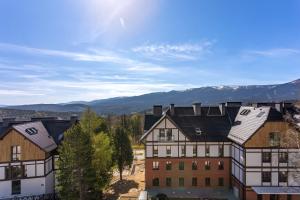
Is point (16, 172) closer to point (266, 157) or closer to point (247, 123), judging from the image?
point (247, 123)

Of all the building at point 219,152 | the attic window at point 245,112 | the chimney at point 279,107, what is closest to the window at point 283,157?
the building at point 219,152

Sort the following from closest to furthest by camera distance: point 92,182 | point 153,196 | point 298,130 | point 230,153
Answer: point 92,182 → point 298,130 → point 153,196 → point 230,153

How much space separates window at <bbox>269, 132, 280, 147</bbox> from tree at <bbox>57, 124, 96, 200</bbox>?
22.1m

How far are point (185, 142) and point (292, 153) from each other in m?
14.6

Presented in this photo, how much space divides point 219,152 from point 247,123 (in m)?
6.53

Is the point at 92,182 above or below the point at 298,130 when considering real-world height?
below

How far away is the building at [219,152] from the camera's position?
4244cm

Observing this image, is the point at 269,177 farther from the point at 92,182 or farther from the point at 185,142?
the point at 92,182

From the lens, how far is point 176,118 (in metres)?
52.4

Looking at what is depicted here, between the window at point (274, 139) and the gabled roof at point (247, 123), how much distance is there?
80.4 inches

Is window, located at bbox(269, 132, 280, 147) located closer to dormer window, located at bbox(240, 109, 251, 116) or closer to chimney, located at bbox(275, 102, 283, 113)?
chimney, located at bbox(275, 102, 283, 113)

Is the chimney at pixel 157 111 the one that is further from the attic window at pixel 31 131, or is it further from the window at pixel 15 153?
the window at pixel 15 153

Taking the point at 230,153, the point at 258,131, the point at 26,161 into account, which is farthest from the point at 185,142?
the point at 26,161

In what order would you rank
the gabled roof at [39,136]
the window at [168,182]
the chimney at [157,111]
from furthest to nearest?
1. the chimney at [157,111]
2. the window at [168,182]
3. the gabled roof at [39,136]
